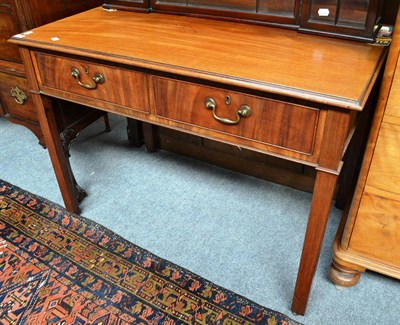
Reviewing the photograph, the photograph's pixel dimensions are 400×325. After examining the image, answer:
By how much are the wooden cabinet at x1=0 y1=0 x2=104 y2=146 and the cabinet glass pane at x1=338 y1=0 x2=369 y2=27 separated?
51.2 inches

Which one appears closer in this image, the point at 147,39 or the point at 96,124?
the point at 147,39

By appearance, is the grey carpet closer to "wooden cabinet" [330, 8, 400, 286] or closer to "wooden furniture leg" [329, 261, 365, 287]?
"wooden furniture leg" [329, 261, 365, 287]

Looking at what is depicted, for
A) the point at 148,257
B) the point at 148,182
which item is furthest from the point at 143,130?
the point at 148,257

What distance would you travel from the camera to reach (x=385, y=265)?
1.56 m

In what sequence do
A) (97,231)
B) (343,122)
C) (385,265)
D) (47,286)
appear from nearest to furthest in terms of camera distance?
(343,122) < (385,265) < (47,286) < (97,231)

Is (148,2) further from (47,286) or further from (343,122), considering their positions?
(47,286)

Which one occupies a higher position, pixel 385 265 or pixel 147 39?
pixel 147 39

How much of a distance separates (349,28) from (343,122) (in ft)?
1.69

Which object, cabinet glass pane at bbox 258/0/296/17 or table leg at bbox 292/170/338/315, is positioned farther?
cabinet glass pane at bbox 258/0/296/17

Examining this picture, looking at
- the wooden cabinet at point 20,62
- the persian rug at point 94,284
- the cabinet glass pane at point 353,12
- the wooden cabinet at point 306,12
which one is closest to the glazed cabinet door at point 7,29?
the wooden cabinet at point 20,62

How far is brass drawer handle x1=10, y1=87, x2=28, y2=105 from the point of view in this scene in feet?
7.85

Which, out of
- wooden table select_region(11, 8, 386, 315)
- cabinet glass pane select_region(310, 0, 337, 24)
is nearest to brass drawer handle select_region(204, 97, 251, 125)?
wooden table select_region(11, 8, 386, 315)

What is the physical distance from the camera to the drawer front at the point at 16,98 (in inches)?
93.5

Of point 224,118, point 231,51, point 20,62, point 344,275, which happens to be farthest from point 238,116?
point 20,62
